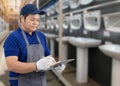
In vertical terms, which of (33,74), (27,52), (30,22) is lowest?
(33,74)

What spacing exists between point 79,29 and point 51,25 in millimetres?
2035

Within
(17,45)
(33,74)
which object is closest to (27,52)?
(17,45)

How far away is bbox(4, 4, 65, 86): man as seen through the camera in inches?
44.3

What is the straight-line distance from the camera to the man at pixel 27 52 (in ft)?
3.69

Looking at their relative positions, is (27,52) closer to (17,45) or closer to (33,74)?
(17,45)

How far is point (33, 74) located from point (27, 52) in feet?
A: 0.67

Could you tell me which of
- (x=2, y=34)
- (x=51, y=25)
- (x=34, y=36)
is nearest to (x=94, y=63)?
(x=2, y=34)

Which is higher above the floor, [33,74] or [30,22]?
[30,22]

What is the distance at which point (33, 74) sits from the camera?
1.30 m

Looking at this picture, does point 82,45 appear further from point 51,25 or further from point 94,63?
point 51,25

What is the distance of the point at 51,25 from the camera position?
5.75m

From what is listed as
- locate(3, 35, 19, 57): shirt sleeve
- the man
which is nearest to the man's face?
the man

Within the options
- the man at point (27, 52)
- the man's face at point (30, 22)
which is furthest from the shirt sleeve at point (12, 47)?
the man's face at point (30, 22)

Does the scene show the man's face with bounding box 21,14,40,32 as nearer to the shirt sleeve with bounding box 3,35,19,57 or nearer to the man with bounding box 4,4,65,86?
the man with bounding box 4,4,65,86
